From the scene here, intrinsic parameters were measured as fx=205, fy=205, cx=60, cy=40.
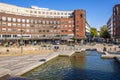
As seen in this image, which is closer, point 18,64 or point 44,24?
point 18,64

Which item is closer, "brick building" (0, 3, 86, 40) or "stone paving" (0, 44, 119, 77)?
"stone paving" (0, 44, 119, 77)

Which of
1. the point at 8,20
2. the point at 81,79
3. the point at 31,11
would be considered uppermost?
the point at 31,11

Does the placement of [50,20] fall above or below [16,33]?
above

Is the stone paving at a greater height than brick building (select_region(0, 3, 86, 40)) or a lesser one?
lesser

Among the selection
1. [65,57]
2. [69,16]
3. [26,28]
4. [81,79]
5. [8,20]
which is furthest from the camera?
[69,16]

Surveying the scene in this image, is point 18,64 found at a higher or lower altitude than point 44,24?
lower

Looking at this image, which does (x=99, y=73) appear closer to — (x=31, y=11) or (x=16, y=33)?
(x=16, y=33)

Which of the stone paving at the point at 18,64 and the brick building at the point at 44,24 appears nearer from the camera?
the stone paving at the point at 18,64

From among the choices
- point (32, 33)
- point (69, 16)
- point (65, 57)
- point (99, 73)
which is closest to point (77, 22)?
point (69, 16)

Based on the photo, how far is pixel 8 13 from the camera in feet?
346

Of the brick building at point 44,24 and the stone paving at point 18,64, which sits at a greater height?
the brick building at point 44,24

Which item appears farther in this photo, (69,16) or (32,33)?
(69,16)

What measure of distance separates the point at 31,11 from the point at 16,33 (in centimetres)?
2349

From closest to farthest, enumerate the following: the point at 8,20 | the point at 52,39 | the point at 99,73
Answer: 1. the point at 99,73
2. the point at 8,20
3. the point at 52,39
